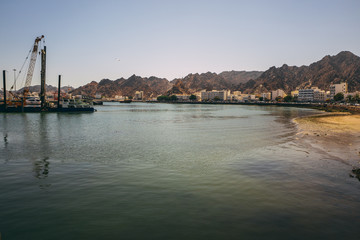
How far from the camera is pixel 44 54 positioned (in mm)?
147000

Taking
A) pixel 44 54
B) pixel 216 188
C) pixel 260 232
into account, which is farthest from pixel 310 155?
pixel 44 54

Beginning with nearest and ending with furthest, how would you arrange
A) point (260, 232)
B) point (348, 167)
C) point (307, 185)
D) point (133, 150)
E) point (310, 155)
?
point (260, 232) → point (307, 185) → point (348, 167) → point (310, 155) → point (133, 150)

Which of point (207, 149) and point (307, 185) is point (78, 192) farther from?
point (207, 149)

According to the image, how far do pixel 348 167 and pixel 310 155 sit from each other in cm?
553

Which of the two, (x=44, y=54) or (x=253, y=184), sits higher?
(x=44, y=54)

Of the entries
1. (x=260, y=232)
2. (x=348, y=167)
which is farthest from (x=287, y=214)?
(x=348, y=167)

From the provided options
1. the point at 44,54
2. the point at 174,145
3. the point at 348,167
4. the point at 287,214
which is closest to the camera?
the point at 287,214

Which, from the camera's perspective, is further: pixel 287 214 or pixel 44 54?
pixel 44 54

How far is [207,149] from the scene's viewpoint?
33.3 m

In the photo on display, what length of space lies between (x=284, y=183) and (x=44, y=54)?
16414 cm

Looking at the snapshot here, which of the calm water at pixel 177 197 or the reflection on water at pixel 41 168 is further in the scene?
the reflection on water at pixel 41 168

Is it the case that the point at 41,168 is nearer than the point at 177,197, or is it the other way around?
the point at 177,197

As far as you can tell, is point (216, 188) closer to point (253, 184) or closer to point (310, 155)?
point (253, 184)

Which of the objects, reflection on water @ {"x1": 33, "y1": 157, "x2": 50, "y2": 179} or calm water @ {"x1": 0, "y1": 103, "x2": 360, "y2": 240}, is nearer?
calm water @ {"x1": 0, "y1": 103, "x2": 360, "y2": 240}
